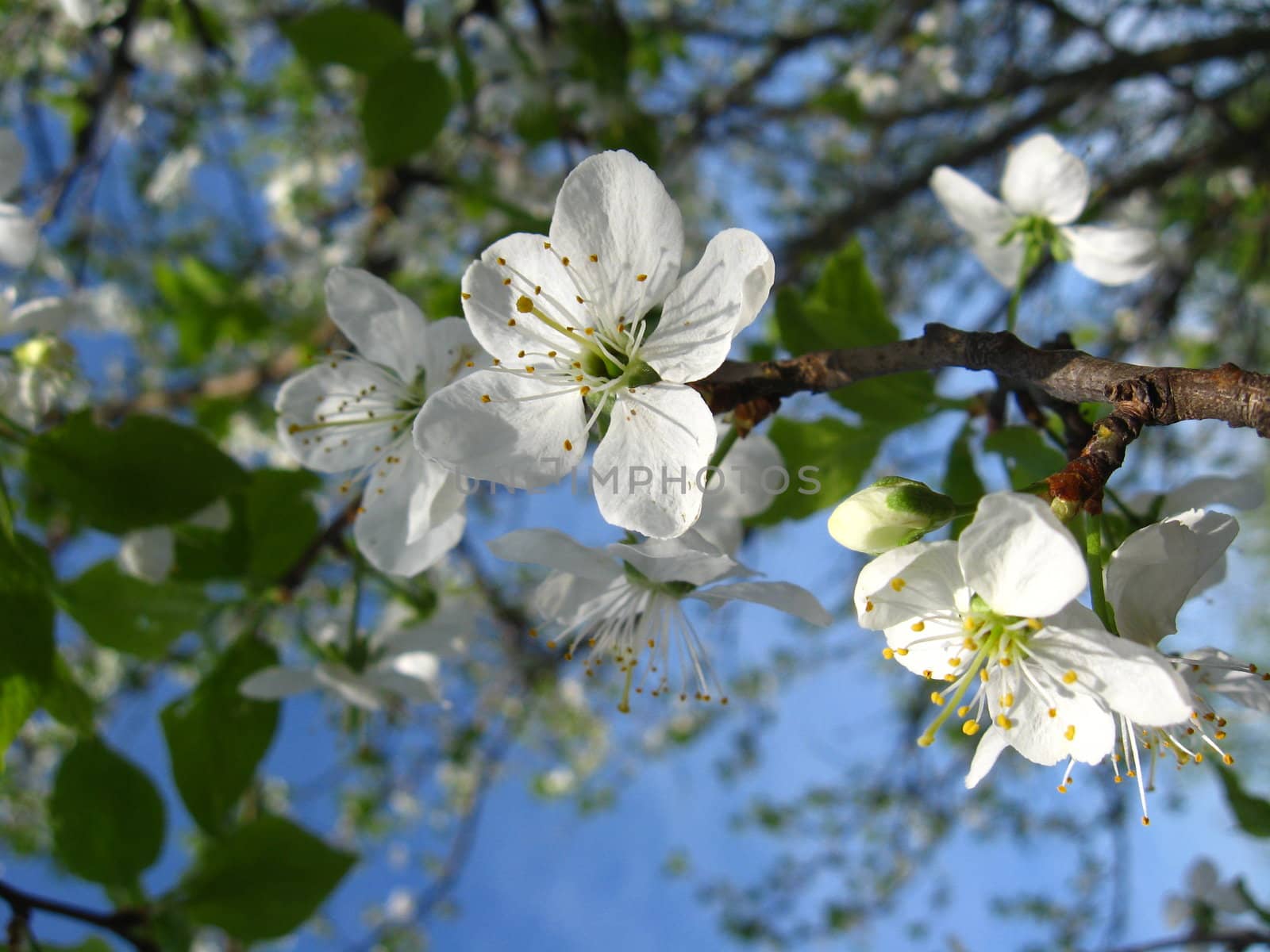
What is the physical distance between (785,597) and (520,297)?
55cm

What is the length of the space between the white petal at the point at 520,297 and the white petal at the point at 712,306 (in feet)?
0.46

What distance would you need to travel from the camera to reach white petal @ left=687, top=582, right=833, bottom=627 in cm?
116

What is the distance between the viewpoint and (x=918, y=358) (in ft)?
3.56

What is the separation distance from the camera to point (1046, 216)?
162cm

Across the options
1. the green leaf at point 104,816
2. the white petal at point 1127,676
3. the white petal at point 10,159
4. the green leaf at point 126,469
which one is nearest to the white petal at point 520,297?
the green leaf at point 126,469

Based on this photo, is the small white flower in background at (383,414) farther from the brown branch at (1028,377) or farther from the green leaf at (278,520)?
the brown branch at (1028,377)

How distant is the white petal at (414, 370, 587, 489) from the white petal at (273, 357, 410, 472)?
0.37m

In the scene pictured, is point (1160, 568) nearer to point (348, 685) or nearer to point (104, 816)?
point (348, 685)

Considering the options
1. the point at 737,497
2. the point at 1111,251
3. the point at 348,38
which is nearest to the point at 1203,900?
the point at 1111,251

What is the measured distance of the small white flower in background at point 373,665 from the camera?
1589 mm

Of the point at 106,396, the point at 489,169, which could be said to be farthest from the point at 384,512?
the point at 106,396

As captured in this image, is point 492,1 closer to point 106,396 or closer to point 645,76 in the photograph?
point 645,76

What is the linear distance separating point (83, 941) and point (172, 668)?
2971 mm

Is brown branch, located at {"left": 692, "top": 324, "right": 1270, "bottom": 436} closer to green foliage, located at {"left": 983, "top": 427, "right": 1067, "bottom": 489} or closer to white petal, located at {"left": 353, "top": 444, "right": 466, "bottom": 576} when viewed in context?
green foliage, located at {"left": 983, "top": 427, "right": 1067, "bottom": 489}
